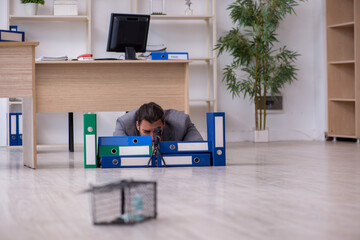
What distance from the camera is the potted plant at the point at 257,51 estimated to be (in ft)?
21.3

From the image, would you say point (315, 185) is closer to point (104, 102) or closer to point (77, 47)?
point (104, 102)

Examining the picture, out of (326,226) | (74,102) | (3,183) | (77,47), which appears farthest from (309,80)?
(326,226)

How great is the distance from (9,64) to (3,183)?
962mm

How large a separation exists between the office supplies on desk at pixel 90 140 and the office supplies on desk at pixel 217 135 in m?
0.76

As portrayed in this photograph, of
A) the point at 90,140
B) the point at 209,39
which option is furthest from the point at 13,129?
the point at 90,140

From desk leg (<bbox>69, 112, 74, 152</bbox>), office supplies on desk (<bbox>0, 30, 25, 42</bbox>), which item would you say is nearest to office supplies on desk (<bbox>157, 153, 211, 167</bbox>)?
office supplies on desk (<bbox>0, 30, 25, 42</bbox>)

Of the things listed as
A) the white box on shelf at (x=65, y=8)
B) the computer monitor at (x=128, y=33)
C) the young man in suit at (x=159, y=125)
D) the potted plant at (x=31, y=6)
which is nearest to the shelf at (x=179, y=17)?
the white box on shelf at (x=65, y=8)

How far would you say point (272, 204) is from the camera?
232 centimetres

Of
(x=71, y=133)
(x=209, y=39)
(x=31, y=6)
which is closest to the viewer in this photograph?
(x=71, y=133)

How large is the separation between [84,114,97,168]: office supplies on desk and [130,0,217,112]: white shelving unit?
285cm

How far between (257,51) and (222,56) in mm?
541

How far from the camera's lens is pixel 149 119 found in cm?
386

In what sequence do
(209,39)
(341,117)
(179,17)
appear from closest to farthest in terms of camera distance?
(179,17), (341,117), (209,39)

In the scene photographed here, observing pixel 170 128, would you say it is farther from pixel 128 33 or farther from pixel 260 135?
pixel 260 135
